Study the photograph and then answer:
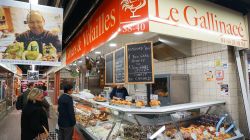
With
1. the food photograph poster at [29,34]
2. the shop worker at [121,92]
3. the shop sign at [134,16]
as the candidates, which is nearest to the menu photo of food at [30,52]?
the food photograph poster at [29,34]

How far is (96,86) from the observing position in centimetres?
984

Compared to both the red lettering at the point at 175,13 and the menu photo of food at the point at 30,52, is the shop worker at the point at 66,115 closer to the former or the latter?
the menu photo of food at the point at 30,52

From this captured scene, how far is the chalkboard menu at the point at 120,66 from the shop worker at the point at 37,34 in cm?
154

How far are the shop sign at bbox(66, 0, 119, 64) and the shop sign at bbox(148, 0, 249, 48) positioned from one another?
58 cm

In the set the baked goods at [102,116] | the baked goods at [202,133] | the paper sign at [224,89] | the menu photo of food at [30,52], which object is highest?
the menu photo of food at [30,52]

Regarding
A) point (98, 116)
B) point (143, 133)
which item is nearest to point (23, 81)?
point (98, 116)

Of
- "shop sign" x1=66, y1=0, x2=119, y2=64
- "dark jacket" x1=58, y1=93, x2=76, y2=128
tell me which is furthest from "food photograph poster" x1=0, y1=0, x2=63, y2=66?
"dark jacket" x1=58, y1=93, x2=76, y2=128

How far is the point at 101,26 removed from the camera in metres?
3.42

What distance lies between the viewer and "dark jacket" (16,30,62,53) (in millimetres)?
3220

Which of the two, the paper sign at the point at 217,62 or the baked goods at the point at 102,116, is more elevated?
the paper sign at the point at 217,62

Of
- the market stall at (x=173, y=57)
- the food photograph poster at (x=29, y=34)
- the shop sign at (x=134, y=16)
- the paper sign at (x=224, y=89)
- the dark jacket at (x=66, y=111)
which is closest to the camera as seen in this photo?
the shop sign at (x=134, y=16)

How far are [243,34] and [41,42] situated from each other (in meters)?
3.76

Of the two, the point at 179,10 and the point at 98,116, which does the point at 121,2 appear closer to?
the point at 179,10

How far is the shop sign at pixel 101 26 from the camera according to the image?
288cm
